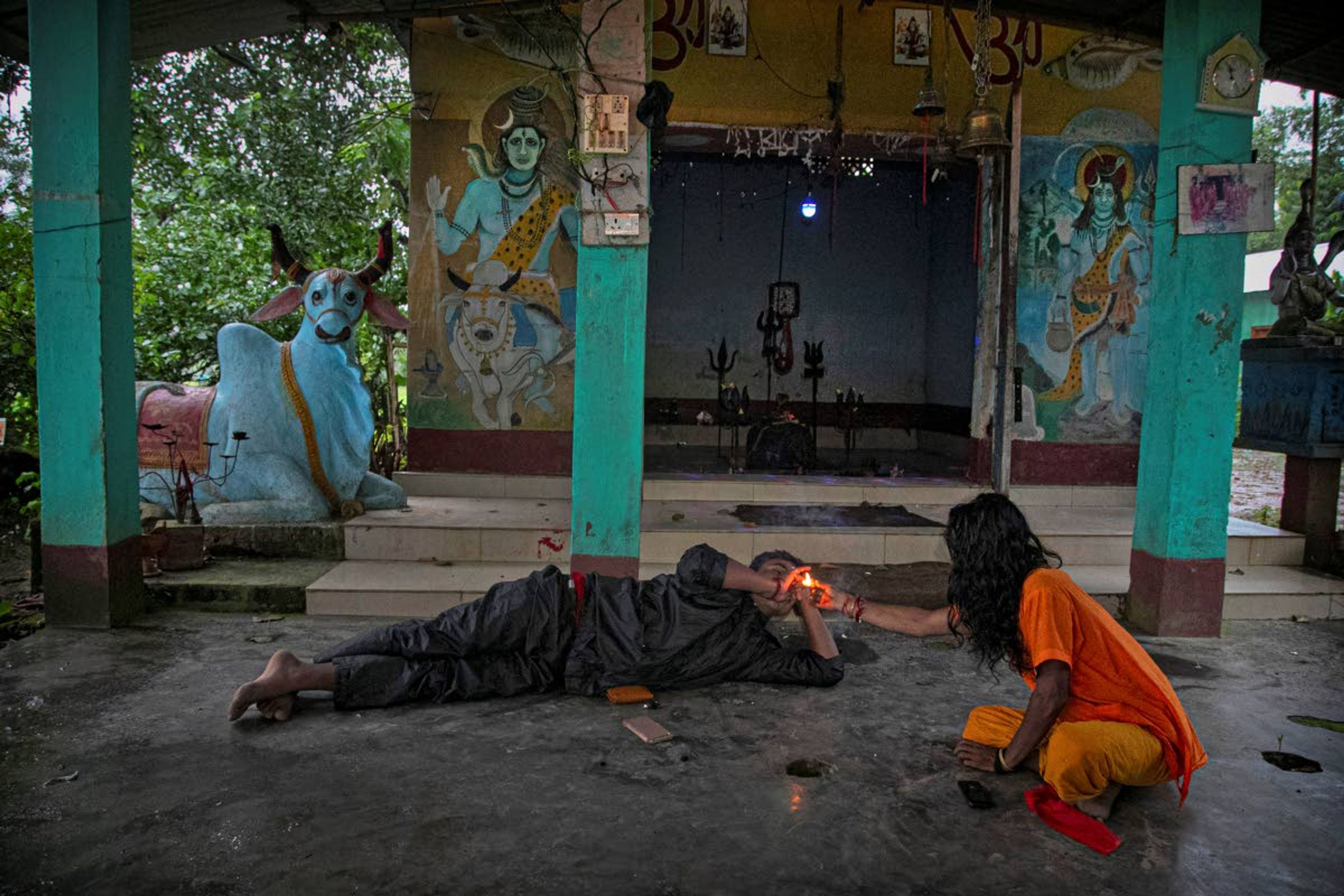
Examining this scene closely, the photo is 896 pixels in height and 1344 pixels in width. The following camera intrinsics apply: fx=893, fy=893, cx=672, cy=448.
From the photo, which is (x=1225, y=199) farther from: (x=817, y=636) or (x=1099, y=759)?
(x=1099, y=759)

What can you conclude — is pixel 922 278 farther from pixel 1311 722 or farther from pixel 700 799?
pixel 700 799

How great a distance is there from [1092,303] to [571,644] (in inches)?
253

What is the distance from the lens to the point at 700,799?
3.28 meters

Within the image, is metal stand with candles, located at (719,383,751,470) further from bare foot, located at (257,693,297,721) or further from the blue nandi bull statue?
bare foot, located at (257,693,297,721)

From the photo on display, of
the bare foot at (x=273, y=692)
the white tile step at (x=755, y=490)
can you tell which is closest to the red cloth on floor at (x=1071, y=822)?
A: the bare foot at (x=273, y=692)

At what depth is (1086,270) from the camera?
8.33 m

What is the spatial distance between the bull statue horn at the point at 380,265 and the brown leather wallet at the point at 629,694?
421 centimetres

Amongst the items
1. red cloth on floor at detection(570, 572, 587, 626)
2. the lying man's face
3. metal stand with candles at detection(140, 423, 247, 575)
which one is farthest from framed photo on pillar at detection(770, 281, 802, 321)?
red cloth on floor at detection(570, 572, 587, 626)

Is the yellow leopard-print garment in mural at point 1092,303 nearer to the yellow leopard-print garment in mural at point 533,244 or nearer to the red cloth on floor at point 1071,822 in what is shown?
the yellow leopard-print garment in mural at point 533,244

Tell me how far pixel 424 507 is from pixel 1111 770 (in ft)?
18.4

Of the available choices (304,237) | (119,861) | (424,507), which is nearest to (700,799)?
(119,861)

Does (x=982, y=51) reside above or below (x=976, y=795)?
above

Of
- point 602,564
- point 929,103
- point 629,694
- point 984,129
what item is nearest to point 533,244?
point 929,103

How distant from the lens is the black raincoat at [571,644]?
4.09 meters
